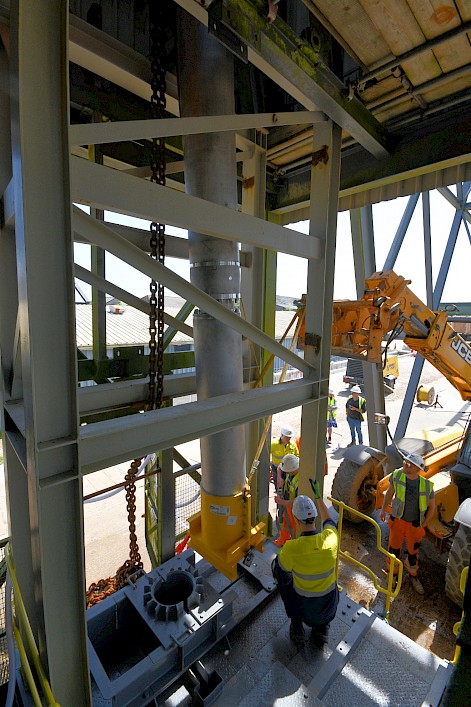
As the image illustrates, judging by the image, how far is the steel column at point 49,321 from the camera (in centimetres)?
152

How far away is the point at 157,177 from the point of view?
108 inches

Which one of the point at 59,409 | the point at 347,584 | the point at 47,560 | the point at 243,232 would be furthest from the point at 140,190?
the point at 347,584

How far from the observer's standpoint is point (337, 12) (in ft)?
8.34

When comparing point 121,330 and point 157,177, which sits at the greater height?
point 157,177

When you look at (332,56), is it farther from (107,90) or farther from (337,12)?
(107,90)

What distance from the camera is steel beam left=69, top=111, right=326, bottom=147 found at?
71.8 inches

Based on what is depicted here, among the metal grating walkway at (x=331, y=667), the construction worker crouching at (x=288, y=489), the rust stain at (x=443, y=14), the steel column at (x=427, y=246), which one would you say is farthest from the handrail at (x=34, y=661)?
the steel column at (x=427, y=246)

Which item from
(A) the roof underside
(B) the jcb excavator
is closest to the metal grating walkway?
(B) the jcb excavator

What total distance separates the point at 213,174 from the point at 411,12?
70.0 inches

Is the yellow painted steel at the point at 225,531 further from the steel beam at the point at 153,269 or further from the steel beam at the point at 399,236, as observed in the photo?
the steel beam at the point at 399,236

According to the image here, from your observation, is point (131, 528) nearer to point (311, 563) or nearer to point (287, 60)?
point (311, 563)

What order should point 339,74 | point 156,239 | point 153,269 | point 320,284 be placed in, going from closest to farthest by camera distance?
1. point 153,269
2. point 156,239
3. point 339,74
4. point 320,284

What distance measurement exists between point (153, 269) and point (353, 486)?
5635mm

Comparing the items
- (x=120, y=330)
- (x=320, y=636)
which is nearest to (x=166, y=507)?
(x=320, y=636)
